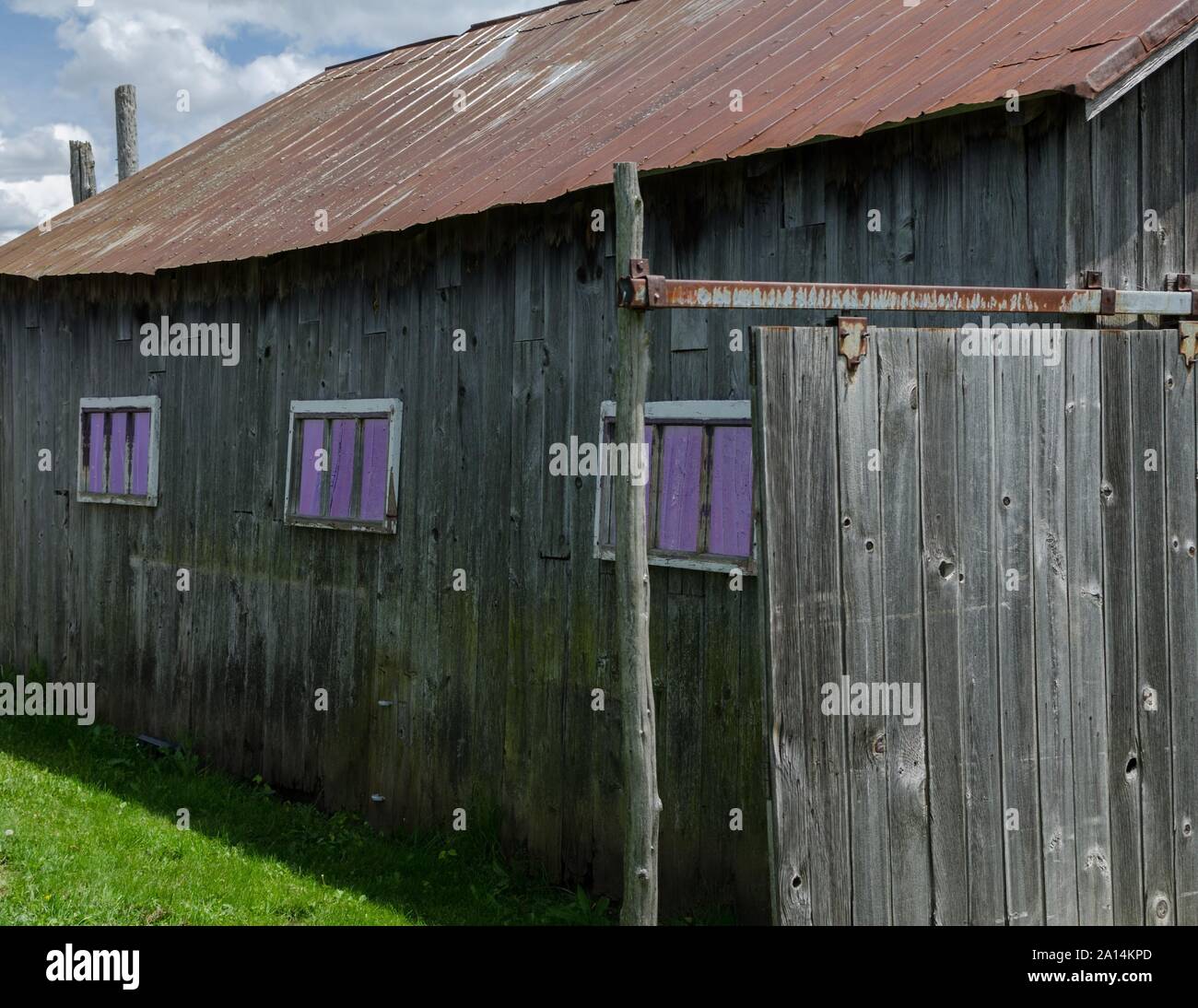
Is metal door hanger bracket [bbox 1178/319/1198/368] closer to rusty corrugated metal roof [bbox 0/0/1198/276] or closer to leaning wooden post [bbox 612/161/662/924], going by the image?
rusty corrugated metal roof [bbox 0/0/1198/276]

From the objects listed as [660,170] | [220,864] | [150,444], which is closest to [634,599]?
[660,170]

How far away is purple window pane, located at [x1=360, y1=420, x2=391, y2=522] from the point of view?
803 cm

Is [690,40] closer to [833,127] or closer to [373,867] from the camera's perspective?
[833,127]

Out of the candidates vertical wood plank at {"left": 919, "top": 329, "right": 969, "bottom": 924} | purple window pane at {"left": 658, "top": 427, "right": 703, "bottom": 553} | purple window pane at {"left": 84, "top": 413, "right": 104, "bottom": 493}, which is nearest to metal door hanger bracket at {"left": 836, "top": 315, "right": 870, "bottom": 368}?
vertical wood plank at {"left": 919, "top": 329, "right": 969, "bottom": 924}

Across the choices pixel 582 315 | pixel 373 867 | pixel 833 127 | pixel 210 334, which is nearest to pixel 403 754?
pixel 373 867

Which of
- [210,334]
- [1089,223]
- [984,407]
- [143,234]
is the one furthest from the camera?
[143,234]

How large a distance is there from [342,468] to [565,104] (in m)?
2.54

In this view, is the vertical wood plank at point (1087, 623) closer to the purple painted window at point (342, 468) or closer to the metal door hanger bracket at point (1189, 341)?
the metal door hanger bracket at point (1189, 341)

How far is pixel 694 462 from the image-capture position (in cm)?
612

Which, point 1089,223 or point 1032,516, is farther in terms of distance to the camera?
point 1089,223

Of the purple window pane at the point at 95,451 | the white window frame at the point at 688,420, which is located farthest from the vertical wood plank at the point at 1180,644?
the purple window pane at the point at 95,451

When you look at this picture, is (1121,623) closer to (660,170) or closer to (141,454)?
(660,170)
